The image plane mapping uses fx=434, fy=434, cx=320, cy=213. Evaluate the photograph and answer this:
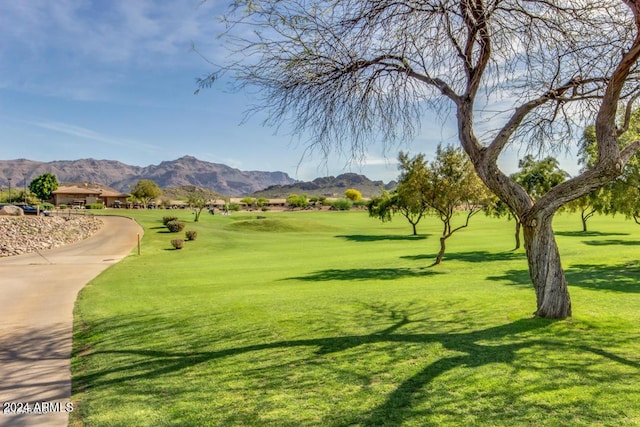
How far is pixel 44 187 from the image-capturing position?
114625 mm

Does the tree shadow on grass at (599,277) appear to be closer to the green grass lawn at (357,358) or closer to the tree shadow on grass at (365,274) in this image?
the green grass lawn at (357,358)

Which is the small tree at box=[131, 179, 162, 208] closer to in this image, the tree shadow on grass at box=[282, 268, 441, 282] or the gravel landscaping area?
the gravel landscaping area

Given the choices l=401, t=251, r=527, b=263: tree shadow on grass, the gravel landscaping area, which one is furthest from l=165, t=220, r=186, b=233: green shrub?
l=401, t=251, r=527, b=263: tree shadow on grass

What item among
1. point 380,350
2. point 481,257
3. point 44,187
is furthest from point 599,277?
point 44,187

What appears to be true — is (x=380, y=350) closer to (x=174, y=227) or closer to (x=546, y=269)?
(x=546, y=269)

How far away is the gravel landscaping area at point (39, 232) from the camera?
35.3 metres

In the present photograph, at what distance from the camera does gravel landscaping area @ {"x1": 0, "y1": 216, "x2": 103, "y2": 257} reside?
35.3 metres

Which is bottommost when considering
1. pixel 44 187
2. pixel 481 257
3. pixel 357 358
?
pixel 481 257

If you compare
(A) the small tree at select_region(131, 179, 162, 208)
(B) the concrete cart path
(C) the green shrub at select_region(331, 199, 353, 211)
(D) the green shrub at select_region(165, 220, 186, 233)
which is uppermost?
(A) the small tree at select_region(131, 179, 162, 208)

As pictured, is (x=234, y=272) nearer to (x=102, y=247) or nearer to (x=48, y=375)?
(x=48, y=375)

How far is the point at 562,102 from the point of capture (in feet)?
31.3

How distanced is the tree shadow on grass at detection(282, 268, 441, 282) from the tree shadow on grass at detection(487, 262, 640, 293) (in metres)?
3.69

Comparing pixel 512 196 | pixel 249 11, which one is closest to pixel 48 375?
pixel 249 11

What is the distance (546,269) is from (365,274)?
472 inches
